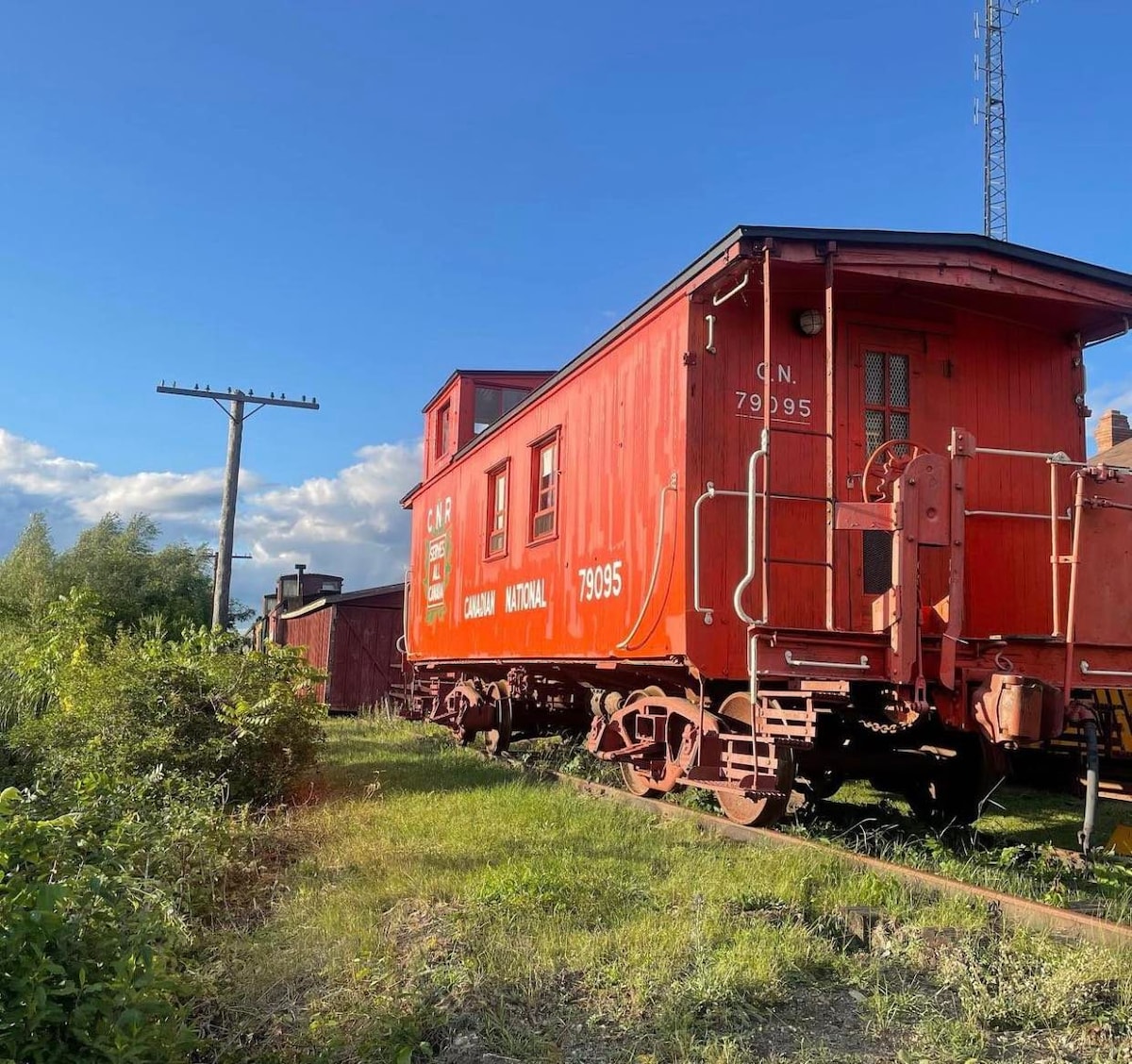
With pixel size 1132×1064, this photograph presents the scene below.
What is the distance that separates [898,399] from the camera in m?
6.50

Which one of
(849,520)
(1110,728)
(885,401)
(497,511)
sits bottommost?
→ (1110,728)

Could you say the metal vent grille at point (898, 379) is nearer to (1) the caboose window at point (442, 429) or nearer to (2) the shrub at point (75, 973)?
(2) the shrub at point (75, 973)

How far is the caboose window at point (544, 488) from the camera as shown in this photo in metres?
8.54

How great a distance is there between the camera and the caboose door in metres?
6.15

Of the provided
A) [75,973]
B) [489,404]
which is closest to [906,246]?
[75,973]

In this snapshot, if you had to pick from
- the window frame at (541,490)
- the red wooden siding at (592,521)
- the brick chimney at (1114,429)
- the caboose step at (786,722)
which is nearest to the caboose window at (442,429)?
the red wooden siding at (592,521)

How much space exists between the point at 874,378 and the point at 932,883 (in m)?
3.33

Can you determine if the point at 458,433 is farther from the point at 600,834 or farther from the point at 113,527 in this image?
the point at 113,527

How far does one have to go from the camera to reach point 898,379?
6.50 metres

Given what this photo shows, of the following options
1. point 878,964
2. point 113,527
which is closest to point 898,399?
point 878,964

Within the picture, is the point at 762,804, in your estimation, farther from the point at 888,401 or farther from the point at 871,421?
the point at 888,401

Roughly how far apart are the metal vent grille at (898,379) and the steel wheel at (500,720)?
564 cm

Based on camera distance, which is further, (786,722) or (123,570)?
(123,570)

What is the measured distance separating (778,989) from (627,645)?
137 inches
